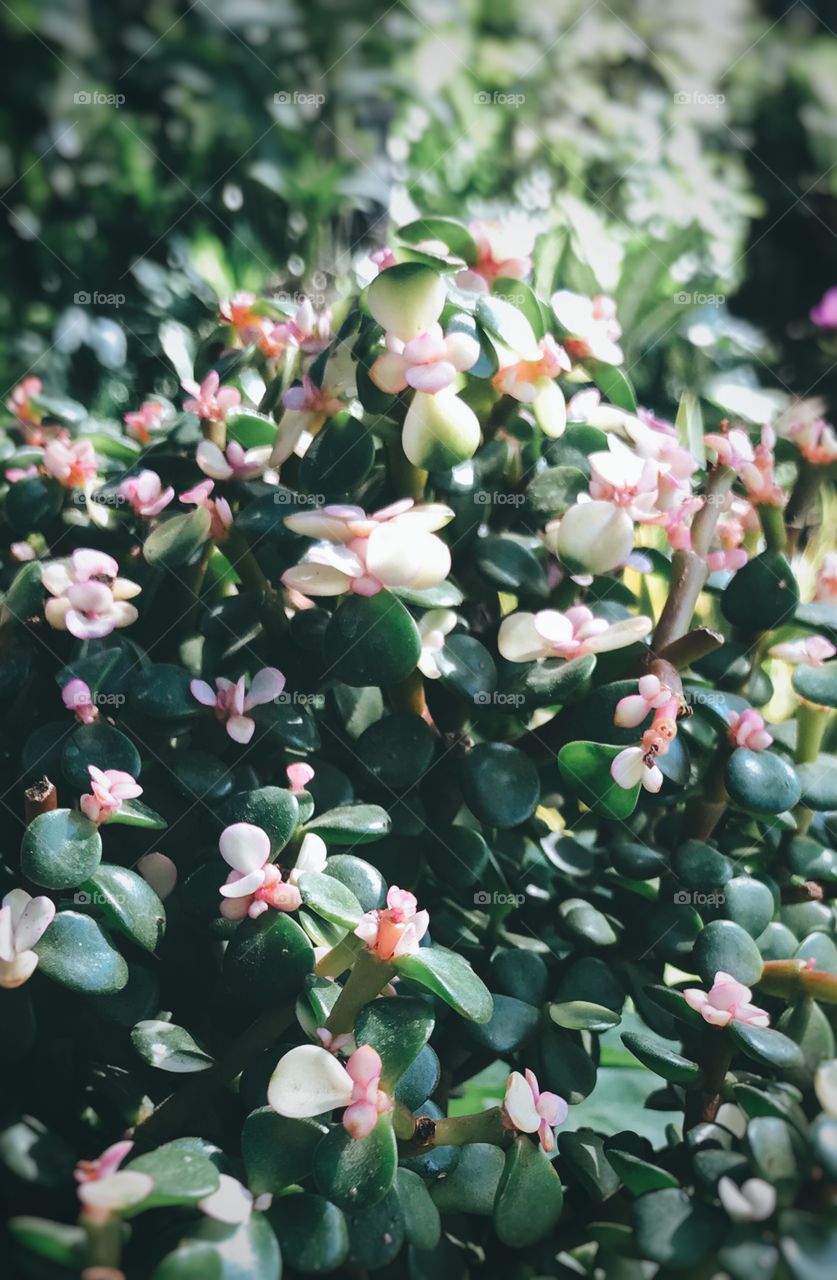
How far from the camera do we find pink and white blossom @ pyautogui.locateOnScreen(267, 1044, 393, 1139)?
1.58 ft

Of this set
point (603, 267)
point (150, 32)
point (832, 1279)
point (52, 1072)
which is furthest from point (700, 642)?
point (150, 32)

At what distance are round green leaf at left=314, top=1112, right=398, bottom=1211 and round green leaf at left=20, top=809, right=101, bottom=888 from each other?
175mm

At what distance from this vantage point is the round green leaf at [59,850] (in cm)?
52

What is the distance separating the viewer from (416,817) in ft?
2.14

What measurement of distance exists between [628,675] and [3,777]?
388 mm

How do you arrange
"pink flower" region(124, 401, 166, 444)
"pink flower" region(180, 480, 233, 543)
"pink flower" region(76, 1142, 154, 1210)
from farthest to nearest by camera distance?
1. "pink flower" region(124, 401, 166, 444)
2. "pink flower" region(180, 480, 233, 543)
3. "pink flower" region(76, 1142, 154, 1210)

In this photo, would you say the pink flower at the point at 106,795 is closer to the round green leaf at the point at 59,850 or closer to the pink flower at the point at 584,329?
the round green leaf at the point at 59,850

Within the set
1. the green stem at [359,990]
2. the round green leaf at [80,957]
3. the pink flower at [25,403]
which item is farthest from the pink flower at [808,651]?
the pink flower at [25,403]

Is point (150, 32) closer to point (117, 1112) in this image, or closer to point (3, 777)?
point (3, 777)

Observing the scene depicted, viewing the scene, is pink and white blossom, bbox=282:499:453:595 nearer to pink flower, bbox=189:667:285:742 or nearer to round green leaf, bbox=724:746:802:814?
pink flower, bbox=189:667:285:742

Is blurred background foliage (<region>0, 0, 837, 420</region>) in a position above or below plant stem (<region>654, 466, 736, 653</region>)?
below

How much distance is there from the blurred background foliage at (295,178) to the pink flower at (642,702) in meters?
0.37

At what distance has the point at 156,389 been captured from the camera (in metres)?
1.21

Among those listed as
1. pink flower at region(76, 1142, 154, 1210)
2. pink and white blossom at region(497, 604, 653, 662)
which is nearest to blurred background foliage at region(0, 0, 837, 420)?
pink and white blossom at region(497, 604, 653, 662)
